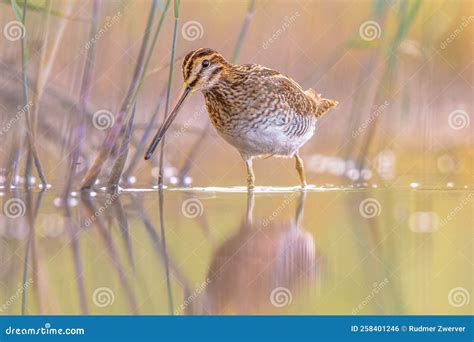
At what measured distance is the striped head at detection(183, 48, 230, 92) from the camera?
5.80 metres

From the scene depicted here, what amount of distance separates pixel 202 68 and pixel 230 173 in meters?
2.07

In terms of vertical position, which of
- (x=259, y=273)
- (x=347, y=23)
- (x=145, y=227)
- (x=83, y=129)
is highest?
(x=347, y=23)

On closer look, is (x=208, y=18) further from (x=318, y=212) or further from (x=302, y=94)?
(x=318, y=212)

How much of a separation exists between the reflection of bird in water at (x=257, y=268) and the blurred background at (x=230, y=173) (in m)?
0.01

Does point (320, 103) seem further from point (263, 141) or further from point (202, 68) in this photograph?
point (202, 68)

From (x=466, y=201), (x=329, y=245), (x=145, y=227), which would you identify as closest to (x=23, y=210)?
(x=145, y=227)

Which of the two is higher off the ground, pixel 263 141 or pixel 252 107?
pixel 252 107

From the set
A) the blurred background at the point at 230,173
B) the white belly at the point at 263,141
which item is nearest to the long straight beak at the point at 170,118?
the blurred background at the point at 230,173

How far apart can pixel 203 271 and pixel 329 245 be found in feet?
2.58

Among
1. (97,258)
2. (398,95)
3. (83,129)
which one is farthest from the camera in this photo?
(398,95)

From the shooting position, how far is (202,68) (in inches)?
235

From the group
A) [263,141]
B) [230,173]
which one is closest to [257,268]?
[263,141]

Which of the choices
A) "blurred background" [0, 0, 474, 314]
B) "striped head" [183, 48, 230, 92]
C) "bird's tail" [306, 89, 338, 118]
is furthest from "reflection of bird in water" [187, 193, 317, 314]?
"bird's tail" [306, 89, 338, 118]

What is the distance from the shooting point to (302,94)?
668 centimetres
